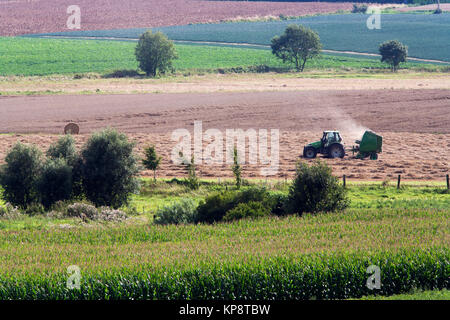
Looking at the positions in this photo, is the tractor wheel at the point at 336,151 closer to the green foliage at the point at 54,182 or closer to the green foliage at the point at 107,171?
the green foliage at the point at 107,171

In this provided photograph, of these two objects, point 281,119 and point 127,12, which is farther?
point 127,12

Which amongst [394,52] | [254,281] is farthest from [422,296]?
[394,52]

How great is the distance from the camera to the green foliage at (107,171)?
3688cm

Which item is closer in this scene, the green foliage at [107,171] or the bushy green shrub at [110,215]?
the bushy green shrub at [110,215]

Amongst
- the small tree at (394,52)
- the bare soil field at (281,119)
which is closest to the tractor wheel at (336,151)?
the bare soil field at (281,119)

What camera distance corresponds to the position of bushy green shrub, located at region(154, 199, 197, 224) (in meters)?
32.1

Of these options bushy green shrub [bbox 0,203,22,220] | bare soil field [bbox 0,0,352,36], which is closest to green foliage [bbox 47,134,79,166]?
bushy green shrub [bbox 0,203,22,220]

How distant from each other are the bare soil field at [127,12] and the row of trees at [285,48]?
44.8 meters

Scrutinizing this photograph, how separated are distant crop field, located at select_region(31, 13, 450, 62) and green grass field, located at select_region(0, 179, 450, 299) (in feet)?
325

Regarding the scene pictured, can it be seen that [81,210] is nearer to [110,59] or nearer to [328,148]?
[328,148]

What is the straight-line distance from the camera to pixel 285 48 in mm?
109812

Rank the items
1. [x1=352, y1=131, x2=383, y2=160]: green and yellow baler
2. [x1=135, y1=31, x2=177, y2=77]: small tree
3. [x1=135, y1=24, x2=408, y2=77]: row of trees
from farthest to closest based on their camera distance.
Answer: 1. [x1=135, y1=24, x2=408, y2=77]: row of trees
2. [x1=135, y1=31, x2=177, y2=77]: small tree
3. [x1=352, y1=131, x2=383, y2=160]: green and yellow baler

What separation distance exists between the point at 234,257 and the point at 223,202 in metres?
9.22

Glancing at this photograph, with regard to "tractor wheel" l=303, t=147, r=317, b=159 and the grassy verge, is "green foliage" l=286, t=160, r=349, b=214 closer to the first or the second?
the grassy verge
